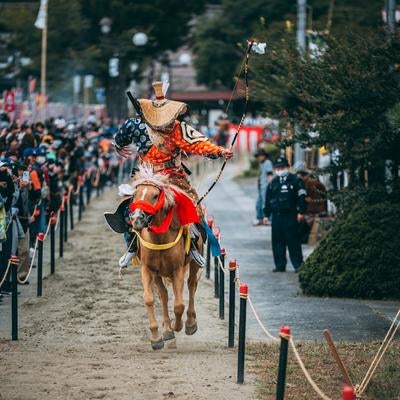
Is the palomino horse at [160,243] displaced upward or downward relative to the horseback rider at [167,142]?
downward

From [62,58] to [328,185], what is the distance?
107 feet

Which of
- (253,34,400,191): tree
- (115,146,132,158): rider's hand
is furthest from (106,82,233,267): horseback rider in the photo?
(253,34,400,191): tree

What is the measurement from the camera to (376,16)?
60219 mm

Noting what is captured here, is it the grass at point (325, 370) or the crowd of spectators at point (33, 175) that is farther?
the crowd of spectators at point (33, 175)

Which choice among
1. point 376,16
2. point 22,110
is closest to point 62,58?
point 376,16

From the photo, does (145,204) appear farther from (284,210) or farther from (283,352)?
(284,210)

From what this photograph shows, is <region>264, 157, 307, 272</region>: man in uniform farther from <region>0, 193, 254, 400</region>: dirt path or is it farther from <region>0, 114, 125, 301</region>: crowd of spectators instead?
<region>0, 114, 125, 301</region>: crowd of spectators

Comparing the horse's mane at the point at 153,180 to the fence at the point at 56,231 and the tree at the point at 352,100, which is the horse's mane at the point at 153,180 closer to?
the fence at the point at 56,231

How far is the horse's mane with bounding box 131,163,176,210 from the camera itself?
522 inches

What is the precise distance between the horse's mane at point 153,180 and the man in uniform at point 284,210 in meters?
7.35

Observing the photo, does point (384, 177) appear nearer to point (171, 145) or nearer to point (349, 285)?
point (349, 285)

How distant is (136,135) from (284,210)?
22.0 feet

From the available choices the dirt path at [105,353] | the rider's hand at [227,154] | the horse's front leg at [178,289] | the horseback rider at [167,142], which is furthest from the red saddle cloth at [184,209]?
the dirt path at [105,353]

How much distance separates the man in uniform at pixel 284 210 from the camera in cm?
2075
